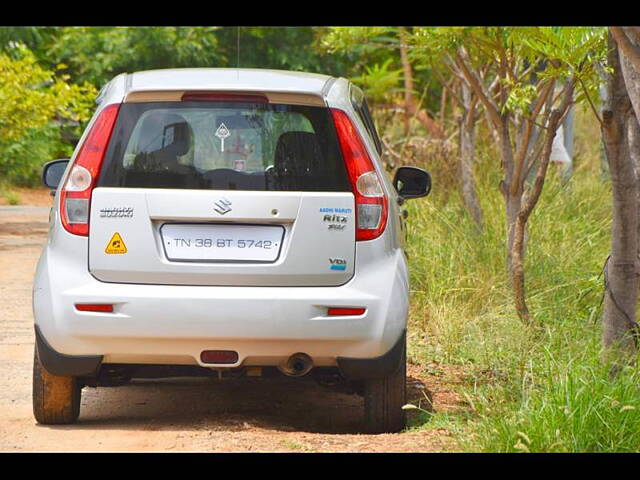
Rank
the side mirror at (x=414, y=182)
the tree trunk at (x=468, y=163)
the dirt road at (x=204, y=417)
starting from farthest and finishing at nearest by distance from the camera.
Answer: the tree trunk at (x=468, y=163), the side mirror at (x=414, y=182), the dirt road at (x=204, y=417)

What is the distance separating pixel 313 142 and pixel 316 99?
0.21m

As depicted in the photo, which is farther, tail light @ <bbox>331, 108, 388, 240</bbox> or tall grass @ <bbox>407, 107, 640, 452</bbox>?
tail light @ <bbox>331, 108, 388, 240</bbox>

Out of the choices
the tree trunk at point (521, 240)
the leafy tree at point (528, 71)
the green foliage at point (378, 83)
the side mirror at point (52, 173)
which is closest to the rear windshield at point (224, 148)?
the side mirror at point (52, 173)

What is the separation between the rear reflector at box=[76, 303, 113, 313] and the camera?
19.3 feet

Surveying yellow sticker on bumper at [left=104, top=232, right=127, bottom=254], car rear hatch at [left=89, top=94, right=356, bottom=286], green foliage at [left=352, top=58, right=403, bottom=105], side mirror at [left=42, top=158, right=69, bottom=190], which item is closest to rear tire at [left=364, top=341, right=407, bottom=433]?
car rear hatch at [left=89, top=94, right=356, bottom=286]

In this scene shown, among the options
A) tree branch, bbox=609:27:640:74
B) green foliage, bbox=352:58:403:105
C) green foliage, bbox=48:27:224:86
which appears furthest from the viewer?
green foliage, bbox=48:27:224:86

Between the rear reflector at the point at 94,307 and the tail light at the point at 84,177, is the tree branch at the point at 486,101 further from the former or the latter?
the rear reflector at the point at 94,307

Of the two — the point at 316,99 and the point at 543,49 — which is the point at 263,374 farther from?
the point at 543,49

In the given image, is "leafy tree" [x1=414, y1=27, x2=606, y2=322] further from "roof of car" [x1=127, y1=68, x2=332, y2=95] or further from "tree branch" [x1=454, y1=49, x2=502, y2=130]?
"roof of car" [x1=127, y1=68, x2=332, y2=95]

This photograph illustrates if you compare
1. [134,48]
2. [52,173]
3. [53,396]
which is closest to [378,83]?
[134,48]

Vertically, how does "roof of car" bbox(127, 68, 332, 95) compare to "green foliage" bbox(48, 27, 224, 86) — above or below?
below

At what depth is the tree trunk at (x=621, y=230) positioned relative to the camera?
6633 mm

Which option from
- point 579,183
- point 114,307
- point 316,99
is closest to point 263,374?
point 114,307

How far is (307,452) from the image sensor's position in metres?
5.63
